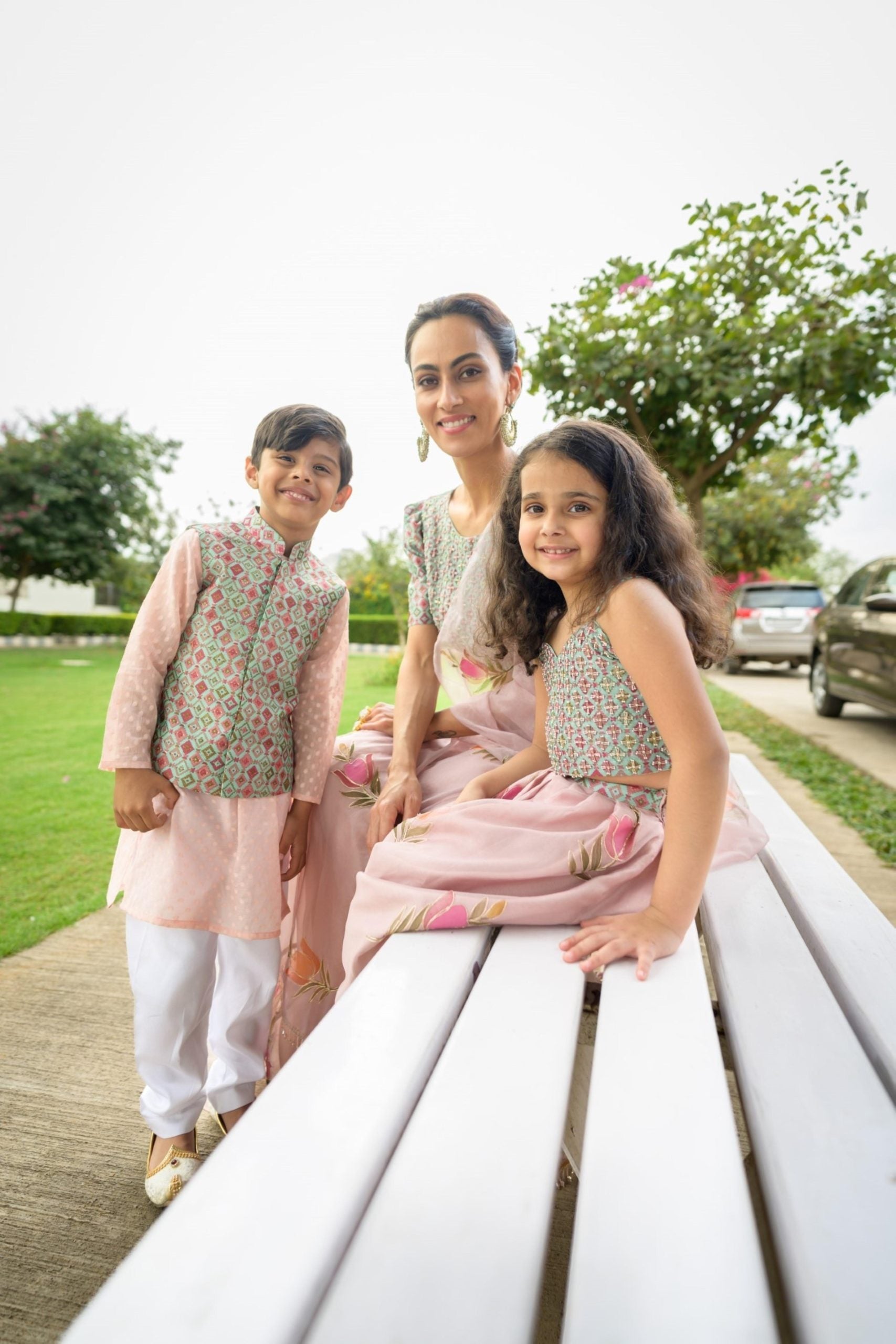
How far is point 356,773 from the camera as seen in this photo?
2.12m

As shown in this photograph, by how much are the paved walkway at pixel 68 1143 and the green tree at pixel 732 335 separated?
215 inches

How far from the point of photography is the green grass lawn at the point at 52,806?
3.54 metres

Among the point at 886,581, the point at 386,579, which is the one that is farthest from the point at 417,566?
the point at 386,579

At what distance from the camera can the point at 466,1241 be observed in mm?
696

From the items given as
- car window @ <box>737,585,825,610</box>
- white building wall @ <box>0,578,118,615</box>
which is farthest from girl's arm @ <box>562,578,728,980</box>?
white building wall @ <box>0,578,118,615</box>

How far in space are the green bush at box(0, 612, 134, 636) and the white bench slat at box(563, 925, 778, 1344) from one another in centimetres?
2233

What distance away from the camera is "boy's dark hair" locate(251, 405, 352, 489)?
6.31ft

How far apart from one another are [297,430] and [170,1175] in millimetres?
1570

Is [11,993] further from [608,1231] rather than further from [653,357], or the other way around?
[653,357]

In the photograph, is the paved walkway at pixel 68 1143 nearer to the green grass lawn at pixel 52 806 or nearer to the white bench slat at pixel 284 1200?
the green grass lawn at pixel 52 806

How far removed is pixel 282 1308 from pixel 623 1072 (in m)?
0.47

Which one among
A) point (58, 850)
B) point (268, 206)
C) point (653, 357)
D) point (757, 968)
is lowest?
point (58, 850)

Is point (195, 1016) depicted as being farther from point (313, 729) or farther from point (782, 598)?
point (782, 598)

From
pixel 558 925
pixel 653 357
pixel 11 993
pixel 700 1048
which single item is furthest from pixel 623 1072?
pixel 653 357
